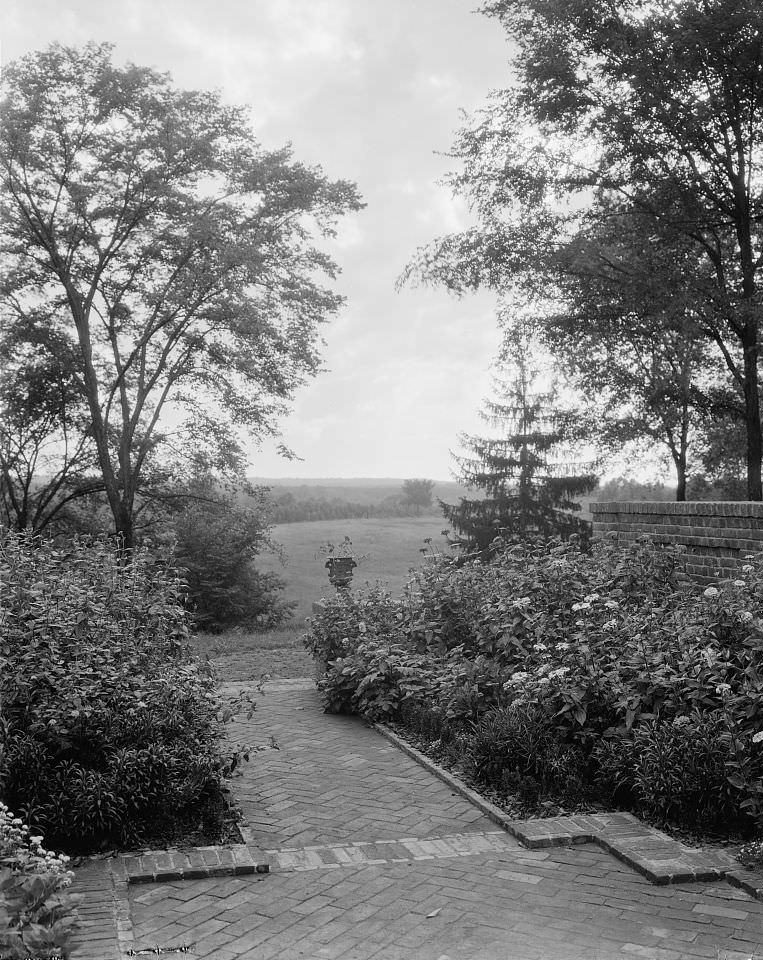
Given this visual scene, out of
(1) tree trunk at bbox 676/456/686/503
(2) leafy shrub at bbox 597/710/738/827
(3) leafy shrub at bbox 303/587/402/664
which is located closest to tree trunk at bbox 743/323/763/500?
(1) tree trunk at bbox 676/456/686/503

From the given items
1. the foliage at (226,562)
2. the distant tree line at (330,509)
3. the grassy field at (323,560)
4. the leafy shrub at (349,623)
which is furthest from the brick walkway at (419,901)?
the distant tree line at (330,509)

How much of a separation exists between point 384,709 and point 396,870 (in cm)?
314

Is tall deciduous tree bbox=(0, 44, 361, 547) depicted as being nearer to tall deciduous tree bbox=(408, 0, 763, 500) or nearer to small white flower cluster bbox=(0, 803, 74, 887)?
tall deciduous tree bbox=(408, 0, 763, 500)

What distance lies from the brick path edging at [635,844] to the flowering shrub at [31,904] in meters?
2.37

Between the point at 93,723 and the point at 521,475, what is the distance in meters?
27.4

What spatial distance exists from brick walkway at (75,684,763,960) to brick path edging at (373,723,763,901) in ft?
0.19

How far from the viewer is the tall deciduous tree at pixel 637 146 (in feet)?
49.0

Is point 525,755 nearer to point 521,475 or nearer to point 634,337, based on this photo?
point 634,337

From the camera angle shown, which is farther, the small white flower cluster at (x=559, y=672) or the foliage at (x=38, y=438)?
the foliage at (x=38, y=438)

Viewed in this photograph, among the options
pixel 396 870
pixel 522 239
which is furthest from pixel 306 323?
pixel 396 870

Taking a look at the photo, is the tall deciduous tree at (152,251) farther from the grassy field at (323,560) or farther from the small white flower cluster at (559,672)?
the small white flower cluster at (559,672)

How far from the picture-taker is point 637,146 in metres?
16.2

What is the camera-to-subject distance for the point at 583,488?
31000mm

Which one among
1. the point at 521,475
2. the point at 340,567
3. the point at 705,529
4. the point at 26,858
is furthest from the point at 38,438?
the point at 26,858
